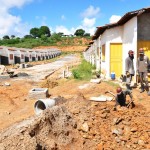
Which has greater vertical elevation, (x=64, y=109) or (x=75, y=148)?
(x=64, y=109)

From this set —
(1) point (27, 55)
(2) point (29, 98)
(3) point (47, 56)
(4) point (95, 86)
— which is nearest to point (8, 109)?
(2) point (29, 98)

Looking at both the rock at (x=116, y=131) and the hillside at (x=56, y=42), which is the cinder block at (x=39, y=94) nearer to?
the rock at (x=116, y=131)

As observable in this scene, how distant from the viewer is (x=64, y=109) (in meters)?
8.31

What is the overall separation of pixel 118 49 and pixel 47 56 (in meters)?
51.2

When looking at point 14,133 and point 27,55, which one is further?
point 27,55

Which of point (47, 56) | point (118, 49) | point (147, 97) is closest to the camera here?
point (147, 97)

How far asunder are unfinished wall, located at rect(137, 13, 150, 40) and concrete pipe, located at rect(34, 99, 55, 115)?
5.74 meters

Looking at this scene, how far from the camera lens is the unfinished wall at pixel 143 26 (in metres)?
13.3

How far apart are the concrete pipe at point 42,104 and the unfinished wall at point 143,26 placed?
18.8 feet

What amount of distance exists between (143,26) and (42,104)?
20.3 feet

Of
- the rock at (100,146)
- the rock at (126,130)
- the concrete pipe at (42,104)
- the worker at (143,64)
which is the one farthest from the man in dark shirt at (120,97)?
the worker at (143,64)

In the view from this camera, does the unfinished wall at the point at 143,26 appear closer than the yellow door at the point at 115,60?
Yes

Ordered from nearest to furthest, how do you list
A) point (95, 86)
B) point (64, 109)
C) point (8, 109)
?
point (64, 109) < point (8, 109) < point (95, 86)

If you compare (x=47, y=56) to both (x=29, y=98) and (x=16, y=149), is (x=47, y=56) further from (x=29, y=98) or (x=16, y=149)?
(x=16, y=149)
